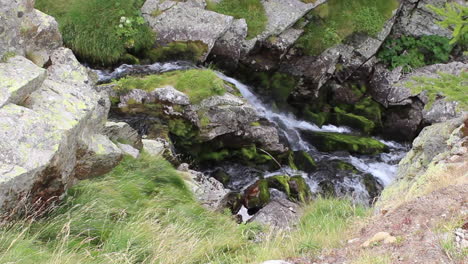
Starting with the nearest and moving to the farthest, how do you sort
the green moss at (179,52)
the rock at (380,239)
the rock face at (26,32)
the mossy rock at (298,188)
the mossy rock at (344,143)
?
1. the rock at (380,239)
2. the rock face at (26,32)
3. the mossy rock at (298,188)
4. the mossy rock at (344,143)
5. the green moss at (179,52)

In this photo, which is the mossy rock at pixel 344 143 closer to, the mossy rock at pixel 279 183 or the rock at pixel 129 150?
the mossy rock at pixel 279 183

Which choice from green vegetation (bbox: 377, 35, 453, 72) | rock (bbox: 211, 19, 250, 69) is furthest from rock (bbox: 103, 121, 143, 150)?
green vegetation (bbox: 377, 35, 453, 72)

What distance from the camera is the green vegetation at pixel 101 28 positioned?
1342 cm

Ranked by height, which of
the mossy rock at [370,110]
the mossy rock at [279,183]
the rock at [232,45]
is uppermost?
the rock at [232,45]

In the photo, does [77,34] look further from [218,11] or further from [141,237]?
[141,237]

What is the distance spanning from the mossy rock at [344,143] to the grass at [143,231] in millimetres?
5296

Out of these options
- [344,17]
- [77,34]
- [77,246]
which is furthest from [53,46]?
[344,17]

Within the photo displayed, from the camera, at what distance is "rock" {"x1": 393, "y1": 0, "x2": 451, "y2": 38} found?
54.3 feet

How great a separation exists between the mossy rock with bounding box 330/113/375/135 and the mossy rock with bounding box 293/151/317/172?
3258 millimetres

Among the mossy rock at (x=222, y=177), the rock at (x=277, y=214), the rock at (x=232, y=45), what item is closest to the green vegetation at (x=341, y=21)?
the rock at (x=232, y=45)

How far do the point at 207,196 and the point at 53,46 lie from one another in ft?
13.4

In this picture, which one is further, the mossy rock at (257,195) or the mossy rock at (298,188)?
the mossy rock at (298,188)

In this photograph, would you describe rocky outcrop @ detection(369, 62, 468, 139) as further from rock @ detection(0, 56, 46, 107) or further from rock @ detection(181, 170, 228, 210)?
rock @ detection(0, 56, 46, 107)

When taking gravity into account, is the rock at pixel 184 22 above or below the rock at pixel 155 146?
above
